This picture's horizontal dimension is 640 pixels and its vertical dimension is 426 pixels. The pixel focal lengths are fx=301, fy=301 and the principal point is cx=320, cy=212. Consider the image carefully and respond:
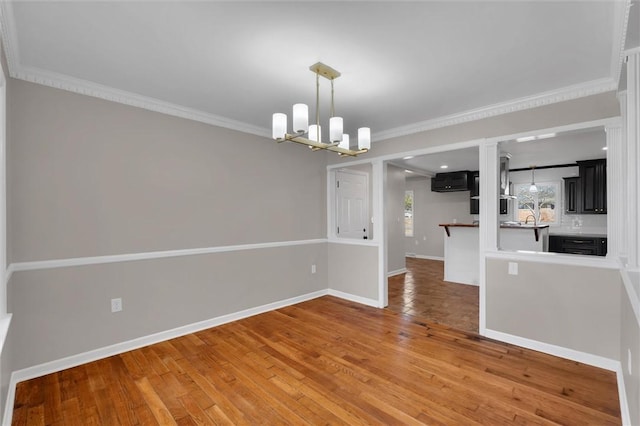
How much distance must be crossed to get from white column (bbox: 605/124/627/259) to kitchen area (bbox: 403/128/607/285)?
1.64 metres

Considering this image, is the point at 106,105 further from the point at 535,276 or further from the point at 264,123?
the point at 535,276

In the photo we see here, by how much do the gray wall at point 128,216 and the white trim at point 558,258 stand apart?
278cm

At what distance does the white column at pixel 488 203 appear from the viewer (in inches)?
131

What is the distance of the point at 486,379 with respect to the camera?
2508mm

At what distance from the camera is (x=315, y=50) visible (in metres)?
2.23

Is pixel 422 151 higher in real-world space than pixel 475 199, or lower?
higher

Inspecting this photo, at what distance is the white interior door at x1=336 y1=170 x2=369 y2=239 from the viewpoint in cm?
527

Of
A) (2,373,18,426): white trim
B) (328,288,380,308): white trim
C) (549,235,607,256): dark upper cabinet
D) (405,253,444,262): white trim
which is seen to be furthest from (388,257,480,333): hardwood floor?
(2,373,18,426): white trim

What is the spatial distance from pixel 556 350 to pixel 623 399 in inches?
31.4

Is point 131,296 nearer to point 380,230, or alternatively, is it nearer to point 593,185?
point 380,230

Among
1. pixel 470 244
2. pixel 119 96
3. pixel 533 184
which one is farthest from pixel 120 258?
pixel 533 184

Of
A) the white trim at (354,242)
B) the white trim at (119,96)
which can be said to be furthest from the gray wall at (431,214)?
the white trim at (119,96)

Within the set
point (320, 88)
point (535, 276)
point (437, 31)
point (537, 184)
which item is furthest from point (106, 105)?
point (537, 184)

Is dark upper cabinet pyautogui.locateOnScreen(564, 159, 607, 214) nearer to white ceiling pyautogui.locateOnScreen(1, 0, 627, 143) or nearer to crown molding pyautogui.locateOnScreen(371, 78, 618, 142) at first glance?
crown molding pyautogui.locateOnScreen(371, 78, 618, 142)
